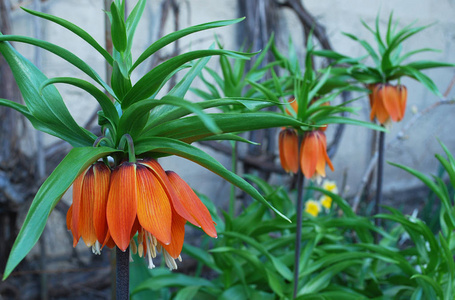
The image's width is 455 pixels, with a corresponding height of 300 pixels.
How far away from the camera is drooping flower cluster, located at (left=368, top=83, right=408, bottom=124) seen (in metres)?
1.11

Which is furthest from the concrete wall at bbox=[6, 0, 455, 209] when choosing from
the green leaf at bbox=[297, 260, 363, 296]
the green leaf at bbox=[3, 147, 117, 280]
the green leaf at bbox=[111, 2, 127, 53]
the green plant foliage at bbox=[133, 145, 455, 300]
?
the green leaf at bbox=[3, 147, 117, 280]

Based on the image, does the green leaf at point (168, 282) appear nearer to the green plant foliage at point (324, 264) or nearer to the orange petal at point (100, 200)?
the green plant foliage at point (324, 264)

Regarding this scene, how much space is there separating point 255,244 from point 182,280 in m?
0.23

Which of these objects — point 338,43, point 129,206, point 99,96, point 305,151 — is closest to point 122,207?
point 129,206

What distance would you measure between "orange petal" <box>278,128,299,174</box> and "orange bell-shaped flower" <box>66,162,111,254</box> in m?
0.52

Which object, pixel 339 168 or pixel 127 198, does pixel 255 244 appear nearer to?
pixel 127 198

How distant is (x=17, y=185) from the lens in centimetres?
144

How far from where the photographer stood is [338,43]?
7.97 feet

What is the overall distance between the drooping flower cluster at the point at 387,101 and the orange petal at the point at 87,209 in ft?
2.80

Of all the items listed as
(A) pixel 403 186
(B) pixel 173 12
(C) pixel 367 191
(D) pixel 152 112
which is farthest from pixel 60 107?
(A) pixel 403 186

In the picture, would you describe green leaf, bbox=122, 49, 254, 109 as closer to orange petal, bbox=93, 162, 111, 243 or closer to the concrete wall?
orange petal, bbox=93, 162, 111, 243

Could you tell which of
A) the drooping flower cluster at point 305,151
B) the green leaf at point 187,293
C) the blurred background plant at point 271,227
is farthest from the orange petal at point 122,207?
the green leaf at point 187,293

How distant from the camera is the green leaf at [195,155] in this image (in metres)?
0.45

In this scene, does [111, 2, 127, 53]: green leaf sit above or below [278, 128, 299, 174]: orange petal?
above
